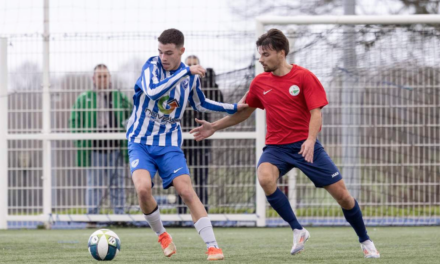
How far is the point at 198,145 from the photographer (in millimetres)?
10914

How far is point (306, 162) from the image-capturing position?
21.2 ft

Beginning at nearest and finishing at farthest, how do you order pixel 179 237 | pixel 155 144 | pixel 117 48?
pixel 155 144, pixel 179 237, pixel 117 48

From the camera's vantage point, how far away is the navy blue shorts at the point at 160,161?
6418 millimetres

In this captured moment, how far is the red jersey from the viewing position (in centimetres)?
651

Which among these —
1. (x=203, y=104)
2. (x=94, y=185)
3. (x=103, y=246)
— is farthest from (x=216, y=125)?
(x=94, y=185)

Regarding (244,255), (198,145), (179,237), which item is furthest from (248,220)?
(244,255)

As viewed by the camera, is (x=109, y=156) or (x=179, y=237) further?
(x=109, y=156)

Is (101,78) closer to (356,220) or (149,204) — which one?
(149,204)

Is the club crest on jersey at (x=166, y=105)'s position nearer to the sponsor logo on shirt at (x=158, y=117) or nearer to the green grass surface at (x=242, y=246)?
the sponsor logo on shirt at (x=158, y=117)

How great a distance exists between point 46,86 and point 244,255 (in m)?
5.19

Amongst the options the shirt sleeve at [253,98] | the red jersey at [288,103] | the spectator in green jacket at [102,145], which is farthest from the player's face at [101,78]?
the red jersey at [288,103]

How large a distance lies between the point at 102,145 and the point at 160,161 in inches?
180

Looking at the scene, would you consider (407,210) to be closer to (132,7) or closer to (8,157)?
(132,7)

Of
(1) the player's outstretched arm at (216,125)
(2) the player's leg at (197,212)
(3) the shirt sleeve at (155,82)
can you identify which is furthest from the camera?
(1) the player's outstretched arm at (216,125)
